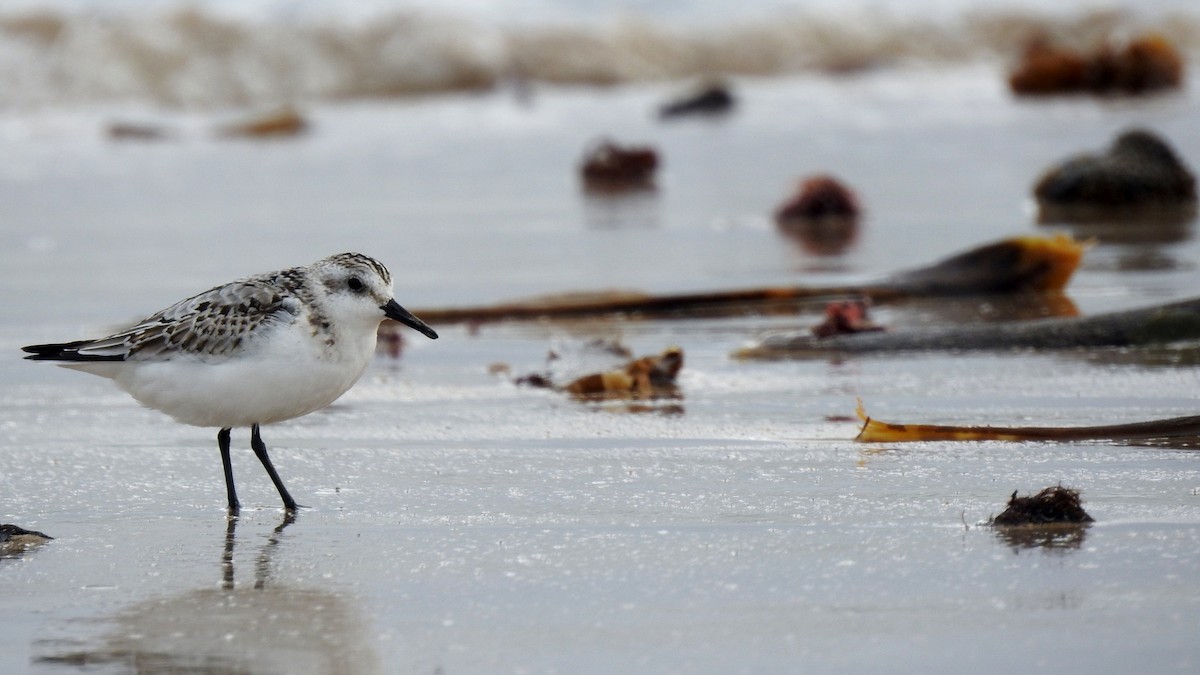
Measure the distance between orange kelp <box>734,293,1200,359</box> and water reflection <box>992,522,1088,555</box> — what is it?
2127mm

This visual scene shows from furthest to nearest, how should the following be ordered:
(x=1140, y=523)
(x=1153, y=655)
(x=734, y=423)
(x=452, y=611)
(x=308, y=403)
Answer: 1. (x=734, y=423)
2. (x=308, y=403)
3. (x=1140, y=523)
4. (x=452, y=611)
5. (x=1153, y=655)

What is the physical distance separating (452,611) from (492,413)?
6.15 ft

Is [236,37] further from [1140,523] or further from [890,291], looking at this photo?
[1140,523]

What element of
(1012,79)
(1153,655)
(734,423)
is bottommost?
(1153,655)

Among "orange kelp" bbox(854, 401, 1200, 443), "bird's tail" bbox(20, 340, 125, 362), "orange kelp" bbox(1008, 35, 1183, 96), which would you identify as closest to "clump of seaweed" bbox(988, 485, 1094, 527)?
"orange kelp" bbox(854, 401, 1200, 443)

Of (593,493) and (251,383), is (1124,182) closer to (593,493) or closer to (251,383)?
(593,493)

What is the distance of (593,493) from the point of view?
13.1ft

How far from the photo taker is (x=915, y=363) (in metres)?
5.45

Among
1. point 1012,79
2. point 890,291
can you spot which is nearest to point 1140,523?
point 890,291

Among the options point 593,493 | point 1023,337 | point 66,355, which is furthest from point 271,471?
point 1023,337

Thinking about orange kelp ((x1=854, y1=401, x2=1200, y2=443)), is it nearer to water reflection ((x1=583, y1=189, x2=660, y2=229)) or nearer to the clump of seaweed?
the clump of seaweed

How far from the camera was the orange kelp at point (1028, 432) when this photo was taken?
4.23 m

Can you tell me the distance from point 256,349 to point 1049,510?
6.25 feet

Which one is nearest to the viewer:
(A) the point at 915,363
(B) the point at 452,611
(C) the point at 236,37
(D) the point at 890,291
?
(B) the point at 452,611
